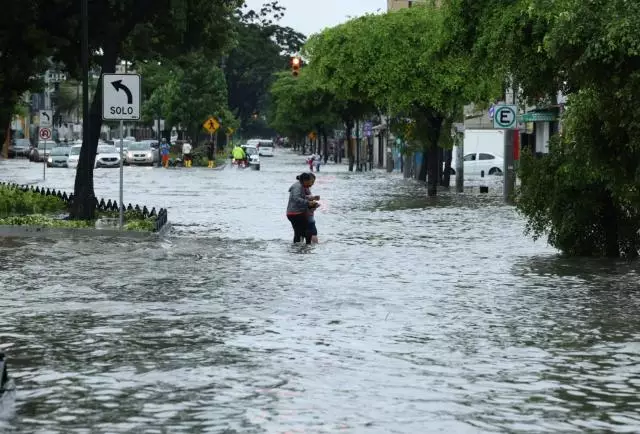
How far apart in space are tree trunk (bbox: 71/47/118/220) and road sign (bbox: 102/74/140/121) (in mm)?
2323

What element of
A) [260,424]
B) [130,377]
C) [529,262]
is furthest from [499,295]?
[260,424]

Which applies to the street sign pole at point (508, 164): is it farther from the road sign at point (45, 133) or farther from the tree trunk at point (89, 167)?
the road sign at point (45, 133)

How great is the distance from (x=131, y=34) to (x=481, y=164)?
41.6 m

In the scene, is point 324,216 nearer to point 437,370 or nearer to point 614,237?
point 614,237

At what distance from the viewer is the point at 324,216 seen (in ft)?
116

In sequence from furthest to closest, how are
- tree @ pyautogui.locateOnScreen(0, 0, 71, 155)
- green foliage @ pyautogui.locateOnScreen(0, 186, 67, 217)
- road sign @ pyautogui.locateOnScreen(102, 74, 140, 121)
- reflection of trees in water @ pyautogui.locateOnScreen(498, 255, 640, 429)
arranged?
1. green foliage @ pyautogui.locateOnScreen(0, 186, 67, 217)
2. tree @ pyautogui.locateOnScreen(0, 0, 71, 155)
3. road sign @ pyautogui.locateOnScreen(102, 74, 140, 121)
4. reflection of trees in water @ pyautogui.locateOnScreen(498, 255, 640, 429)

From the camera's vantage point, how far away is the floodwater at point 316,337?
30.3ft

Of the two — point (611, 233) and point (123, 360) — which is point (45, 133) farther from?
point (123, 360)

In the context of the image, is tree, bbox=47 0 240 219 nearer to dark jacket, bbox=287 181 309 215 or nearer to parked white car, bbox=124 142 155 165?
dark jacket, bbox=287 181 309 215

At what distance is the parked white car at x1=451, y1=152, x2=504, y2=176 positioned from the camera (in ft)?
240

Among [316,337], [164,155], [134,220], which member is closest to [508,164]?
[134,220]

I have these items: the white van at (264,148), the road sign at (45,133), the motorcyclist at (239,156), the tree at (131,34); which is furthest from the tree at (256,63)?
the tree at (131,34)

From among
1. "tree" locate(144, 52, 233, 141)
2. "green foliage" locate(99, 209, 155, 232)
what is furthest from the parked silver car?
"green foliage" locate(99, 209, 155, 232)

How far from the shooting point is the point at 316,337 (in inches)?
513
